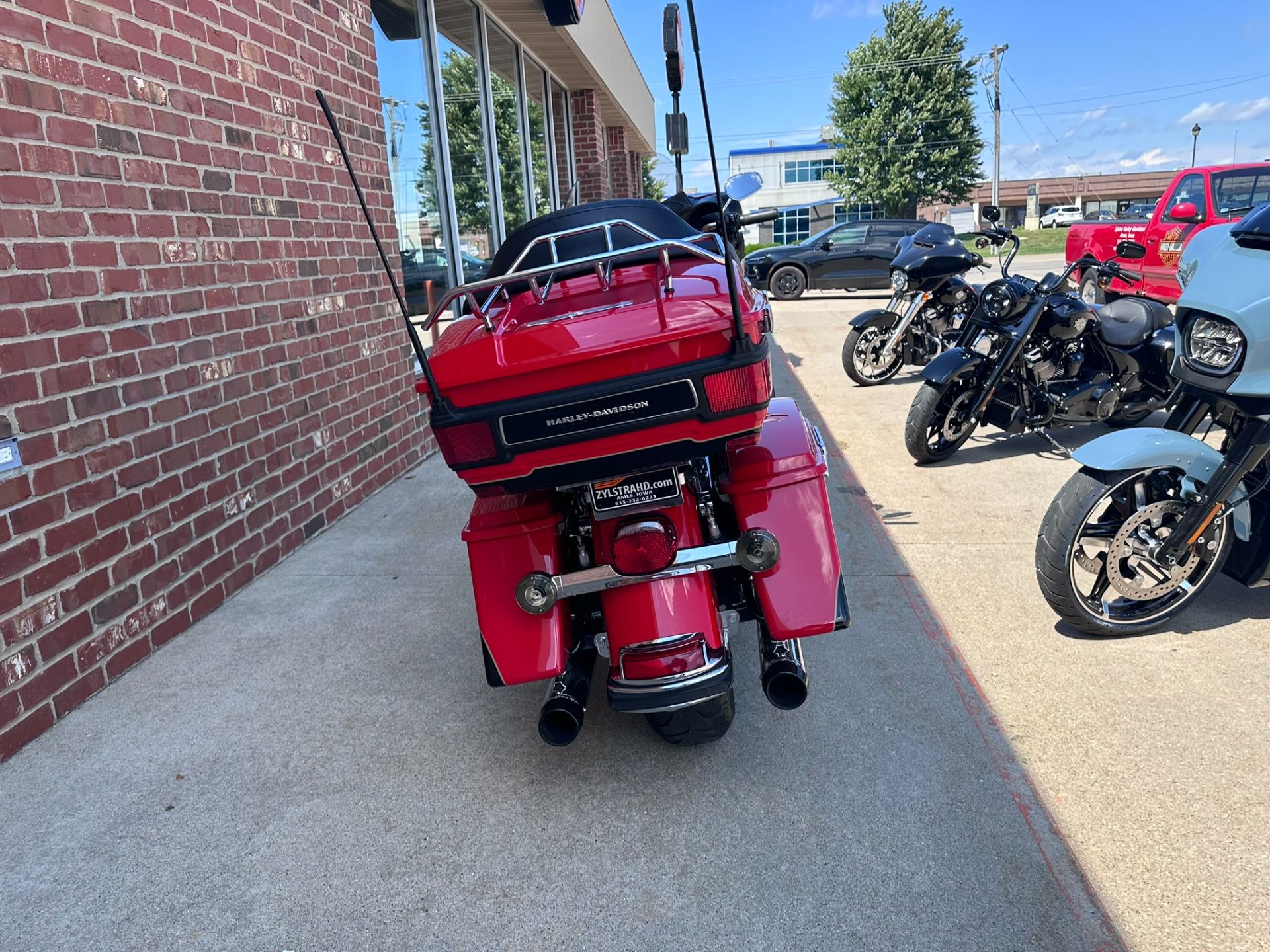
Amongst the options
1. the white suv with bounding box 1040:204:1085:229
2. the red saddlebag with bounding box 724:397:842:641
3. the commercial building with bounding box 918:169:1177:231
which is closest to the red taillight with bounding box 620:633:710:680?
the red saddlebag with bounding box 724:397:842:641

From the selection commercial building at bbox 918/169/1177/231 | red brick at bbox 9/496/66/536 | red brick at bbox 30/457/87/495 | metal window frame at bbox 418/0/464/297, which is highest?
commercial building at bbox 918/169/1177/231

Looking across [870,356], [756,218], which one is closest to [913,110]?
[870,356]

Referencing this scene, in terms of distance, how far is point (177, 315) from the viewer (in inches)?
138

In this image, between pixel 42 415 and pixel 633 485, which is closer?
pixel 633 485

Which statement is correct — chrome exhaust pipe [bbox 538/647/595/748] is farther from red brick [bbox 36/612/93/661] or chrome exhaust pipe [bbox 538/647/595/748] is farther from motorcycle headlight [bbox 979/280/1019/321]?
motorcycle headlight [bbox 979/280/1019/321]

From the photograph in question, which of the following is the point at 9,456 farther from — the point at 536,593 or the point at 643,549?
the point at 643,549

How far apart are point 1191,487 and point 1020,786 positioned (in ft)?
4.46

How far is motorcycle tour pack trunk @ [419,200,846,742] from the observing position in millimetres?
2037

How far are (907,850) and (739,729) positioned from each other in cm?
67

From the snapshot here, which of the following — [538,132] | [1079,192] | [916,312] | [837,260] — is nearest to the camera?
[916,312]

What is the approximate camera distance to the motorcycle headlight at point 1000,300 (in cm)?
518

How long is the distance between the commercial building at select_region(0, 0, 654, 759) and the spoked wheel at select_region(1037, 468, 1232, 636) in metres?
2.65

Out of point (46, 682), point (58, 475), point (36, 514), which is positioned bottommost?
point (46, 682)

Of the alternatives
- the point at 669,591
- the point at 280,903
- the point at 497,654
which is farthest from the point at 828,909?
the point at 280,903
